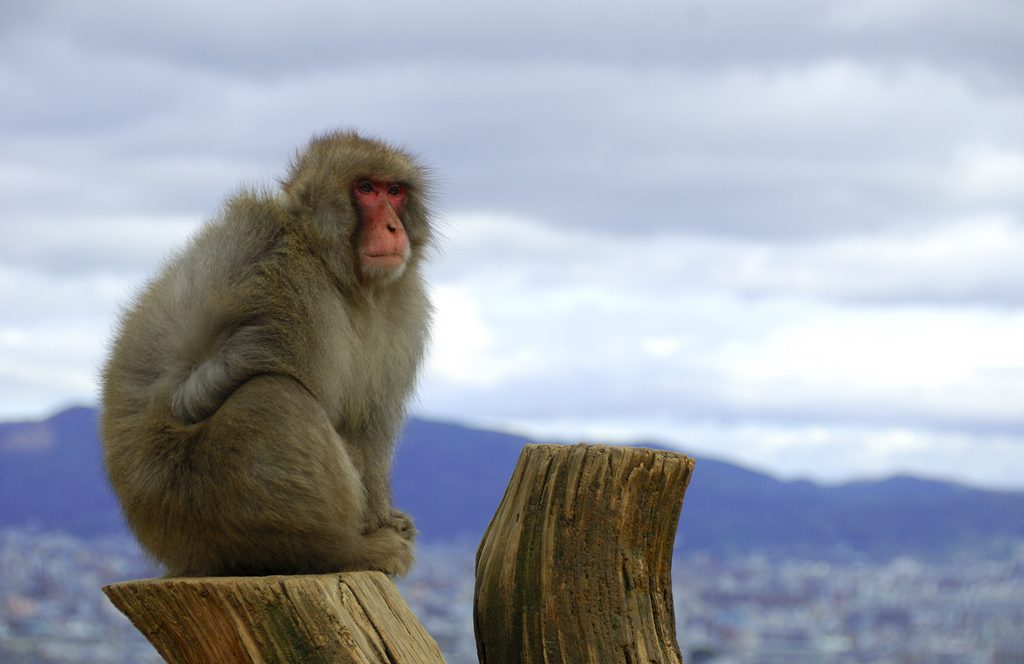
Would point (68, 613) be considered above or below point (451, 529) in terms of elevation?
below

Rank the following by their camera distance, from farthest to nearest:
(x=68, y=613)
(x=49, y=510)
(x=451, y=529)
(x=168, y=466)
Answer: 1. (x=451, y=529)
2. (x=49, y=510)
3. (x=68, y=613)
4. (x=168, y=466)

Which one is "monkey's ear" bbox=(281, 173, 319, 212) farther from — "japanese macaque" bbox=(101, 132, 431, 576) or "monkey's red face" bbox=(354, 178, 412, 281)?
"monkey's red face" bbox=(354, 178, 412, 281)

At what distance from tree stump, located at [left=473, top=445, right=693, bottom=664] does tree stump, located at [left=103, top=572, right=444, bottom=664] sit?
13.1 inches

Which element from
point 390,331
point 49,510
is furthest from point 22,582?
point 390,331

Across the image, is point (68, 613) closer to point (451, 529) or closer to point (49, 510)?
point (49, 510)

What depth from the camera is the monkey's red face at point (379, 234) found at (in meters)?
5.07

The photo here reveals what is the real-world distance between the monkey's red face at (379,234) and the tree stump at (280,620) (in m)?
1.50

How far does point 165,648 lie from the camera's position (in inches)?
157

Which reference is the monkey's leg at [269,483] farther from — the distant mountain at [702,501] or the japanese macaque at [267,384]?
the distant mountain at [702,501]

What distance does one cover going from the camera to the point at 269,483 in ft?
14.9

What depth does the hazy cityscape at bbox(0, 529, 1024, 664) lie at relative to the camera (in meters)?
29.9

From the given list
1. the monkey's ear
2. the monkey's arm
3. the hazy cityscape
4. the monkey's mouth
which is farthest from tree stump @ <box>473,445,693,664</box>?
the hazy cityscape

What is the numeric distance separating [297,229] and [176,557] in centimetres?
128

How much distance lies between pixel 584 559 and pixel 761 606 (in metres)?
→ 64.7
